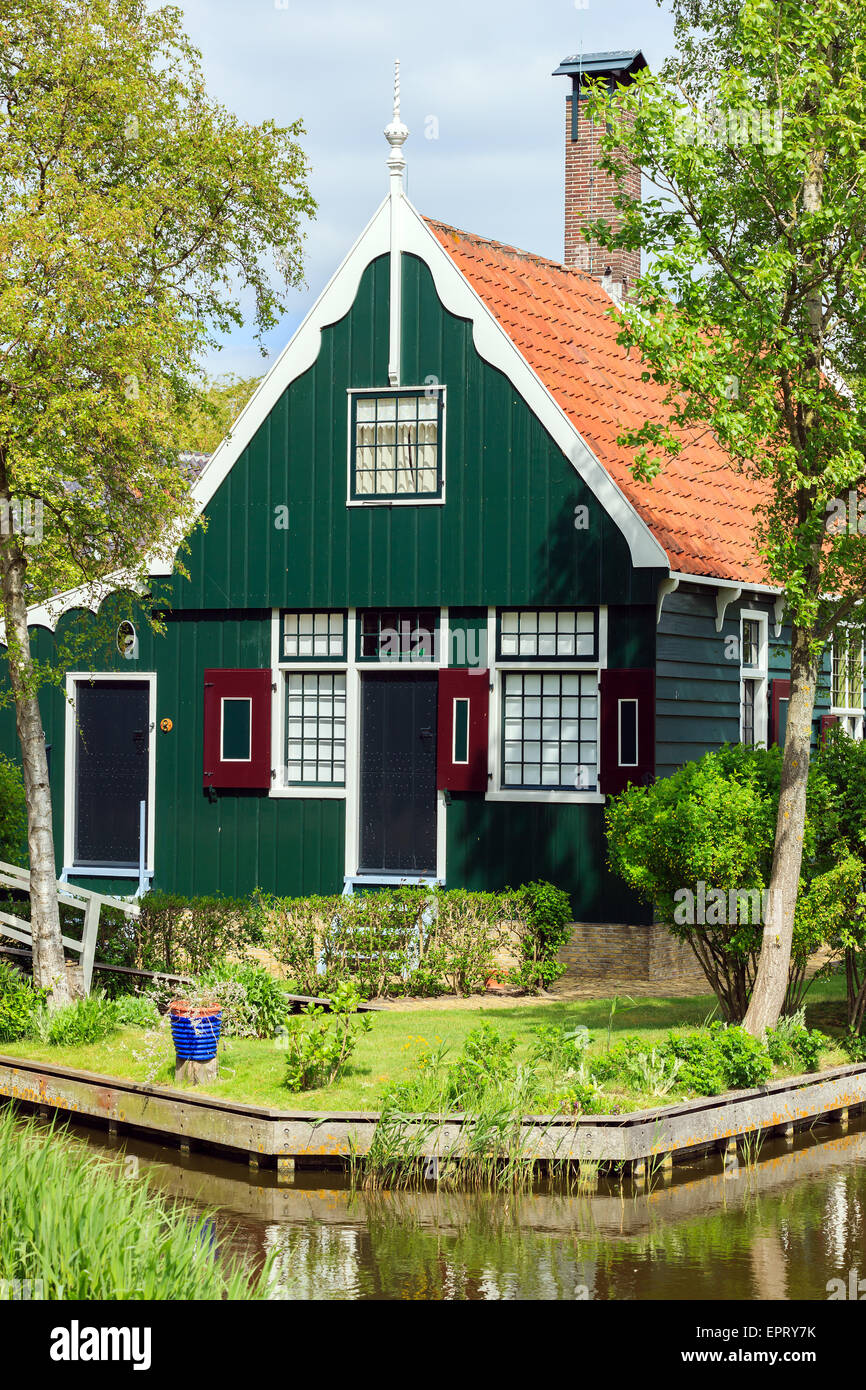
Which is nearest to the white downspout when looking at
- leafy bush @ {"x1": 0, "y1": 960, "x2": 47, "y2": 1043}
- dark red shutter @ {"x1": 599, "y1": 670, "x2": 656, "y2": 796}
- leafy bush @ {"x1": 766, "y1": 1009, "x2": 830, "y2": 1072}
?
dark red shutter @ {"x1": 599, "y1": 670, "x2": 656, "y2": 796}

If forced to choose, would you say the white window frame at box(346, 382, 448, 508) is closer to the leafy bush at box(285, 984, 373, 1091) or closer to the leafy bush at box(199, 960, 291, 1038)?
the leafy bush at box(199, 960, 291, 1038)

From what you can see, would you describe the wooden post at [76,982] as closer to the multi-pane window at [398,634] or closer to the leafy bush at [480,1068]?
the leafy bush at [480,1068]

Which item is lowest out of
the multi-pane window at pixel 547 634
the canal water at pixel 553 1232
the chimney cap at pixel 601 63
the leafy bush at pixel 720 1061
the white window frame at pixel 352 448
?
the canal water at pixel 553 1232

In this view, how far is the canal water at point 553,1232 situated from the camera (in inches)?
320

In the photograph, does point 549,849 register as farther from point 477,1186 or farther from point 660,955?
point 477,1186

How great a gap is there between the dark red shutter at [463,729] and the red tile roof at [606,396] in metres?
2.52

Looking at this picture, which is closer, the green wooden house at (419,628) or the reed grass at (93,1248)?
the reed grass at (93,1248)

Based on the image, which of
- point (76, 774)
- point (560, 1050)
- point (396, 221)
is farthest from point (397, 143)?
point (560, 1050)

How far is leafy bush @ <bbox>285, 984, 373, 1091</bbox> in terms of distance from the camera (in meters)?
11.1

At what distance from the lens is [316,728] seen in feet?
60.1

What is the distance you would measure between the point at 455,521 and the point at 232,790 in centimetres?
398

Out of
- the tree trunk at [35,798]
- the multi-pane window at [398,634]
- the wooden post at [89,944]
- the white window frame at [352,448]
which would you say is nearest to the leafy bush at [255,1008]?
the wooden post at [89,944]

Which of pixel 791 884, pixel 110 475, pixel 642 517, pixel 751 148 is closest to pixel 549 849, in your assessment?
pixel 642 517
